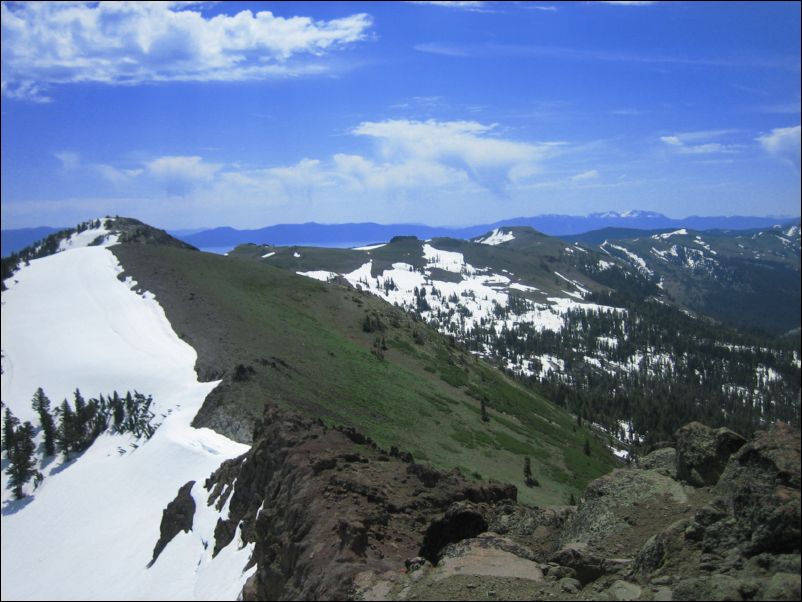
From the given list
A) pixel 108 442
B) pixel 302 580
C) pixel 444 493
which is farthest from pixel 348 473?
pixel 108 442

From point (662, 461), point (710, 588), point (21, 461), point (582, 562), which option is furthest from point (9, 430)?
point (710, 588)

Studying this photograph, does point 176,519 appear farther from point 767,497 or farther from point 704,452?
point 767,497

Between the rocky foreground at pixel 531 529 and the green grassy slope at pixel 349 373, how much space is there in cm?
2463

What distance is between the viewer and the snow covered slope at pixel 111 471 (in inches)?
1209

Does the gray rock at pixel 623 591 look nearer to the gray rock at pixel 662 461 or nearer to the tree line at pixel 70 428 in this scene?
the gray rock at pixel 662 461

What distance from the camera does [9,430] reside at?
6912 centimetres

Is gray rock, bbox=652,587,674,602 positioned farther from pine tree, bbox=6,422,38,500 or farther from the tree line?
pine tree, bbox=6,422,38,500

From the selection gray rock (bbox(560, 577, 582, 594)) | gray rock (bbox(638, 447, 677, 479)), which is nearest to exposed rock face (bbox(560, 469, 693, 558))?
gray rock (bbox(638, 447, 677, 479))

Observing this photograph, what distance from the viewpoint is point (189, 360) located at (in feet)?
234

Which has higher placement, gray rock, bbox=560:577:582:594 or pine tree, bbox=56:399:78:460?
gray rock, bbox=560:577:582:594

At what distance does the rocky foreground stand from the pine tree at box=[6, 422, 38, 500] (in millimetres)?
48892

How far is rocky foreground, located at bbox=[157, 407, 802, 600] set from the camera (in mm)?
11109

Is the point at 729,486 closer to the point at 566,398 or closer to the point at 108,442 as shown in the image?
the point at 108,442

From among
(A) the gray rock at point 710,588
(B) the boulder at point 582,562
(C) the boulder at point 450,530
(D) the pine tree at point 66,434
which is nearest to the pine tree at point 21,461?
(D) the pine tree at point 66,434
